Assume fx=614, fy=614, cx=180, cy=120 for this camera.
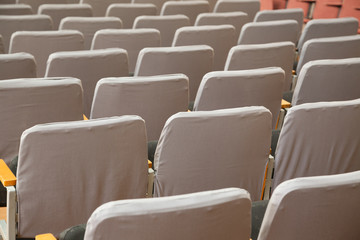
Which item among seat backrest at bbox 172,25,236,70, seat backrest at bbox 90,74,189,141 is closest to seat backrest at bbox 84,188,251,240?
seat backrest at bbox 90,74,189,141

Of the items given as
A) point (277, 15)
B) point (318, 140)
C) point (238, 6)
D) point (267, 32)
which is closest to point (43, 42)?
point (267, 32)

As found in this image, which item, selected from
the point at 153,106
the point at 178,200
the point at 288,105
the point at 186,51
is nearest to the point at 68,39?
the point at 186,51

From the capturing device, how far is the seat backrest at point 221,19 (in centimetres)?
480

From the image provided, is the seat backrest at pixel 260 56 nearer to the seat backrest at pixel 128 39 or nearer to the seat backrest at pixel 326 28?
the seat backrest at pixel 128 39

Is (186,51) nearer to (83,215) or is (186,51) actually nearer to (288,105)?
(288,105)

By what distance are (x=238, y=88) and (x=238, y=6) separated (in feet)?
9.17

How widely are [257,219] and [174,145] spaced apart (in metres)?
0.41

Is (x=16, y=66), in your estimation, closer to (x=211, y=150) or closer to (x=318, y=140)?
(x=211, y=150)

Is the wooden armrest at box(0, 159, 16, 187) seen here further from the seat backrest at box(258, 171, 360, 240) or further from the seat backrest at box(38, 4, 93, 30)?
the seat backrest at box(38, 4, 93, 30)

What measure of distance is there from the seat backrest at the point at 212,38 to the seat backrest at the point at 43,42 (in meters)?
0.68

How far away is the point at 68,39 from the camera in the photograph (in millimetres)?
3836

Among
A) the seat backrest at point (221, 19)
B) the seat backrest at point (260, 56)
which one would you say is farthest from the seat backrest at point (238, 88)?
the seat backrest at point (221, 19)

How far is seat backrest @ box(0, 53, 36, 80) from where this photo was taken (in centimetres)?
312

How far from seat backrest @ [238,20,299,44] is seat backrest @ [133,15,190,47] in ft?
1.90
